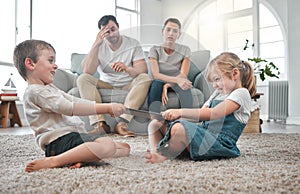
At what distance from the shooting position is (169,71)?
1.02 m

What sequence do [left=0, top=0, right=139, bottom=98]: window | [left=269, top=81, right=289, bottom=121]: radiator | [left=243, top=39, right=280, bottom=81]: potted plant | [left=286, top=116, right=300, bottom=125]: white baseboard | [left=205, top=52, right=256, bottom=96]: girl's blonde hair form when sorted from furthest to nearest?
1. [left=269, top=81, right=289, bottom=121]: radiator
2. [left=243, top=39, right=280, bottom=81]: potted plant
3. [left=286, top=116, right=300, bottom=125]: white baseboard
4. [left=0, top=0, right=139, bottom=98]: window
5. [left=205, top=52, right=256, bottom=96]: girl's blonde hair

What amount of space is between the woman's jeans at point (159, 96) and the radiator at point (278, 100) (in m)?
3.83

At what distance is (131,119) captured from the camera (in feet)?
3.25

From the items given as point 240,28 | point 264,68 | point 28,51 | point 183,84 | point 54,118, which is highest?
point 240,28

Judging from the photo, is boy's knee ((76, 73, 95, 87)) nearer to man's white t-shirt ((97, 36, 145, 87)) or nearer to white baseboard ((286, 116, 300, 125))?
man's white t-shirt ((97, 36, 145, 87))

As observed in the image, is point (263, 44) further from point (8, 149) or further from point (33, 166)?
point (33, 166)

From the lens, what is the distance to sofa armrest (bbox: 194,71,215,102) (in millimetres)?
1024

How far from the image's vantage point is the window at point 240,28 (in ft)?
15.7

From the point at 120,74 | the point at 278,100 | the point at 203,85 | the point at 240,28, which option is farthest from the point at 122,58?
the point at 240,28

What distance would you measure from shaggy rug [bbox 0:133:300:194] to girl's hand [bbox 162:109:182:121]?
10 cm

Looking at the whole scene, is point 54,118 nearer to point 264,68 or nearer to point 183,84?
point 183,84

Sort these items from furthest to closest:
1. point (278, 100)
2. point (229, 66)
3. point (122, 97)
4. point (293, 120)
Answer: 1. point (278, 100)
2. point (293, 120)
3. point (229, 66)
4. point (122, 97)

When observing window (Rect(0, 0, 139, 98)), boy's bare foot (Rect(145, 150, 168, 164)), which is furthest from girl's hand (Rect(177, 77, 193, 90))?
window (Rect(0, 0, 139, 98))

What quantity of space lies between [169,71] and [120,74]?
147 millimetres
